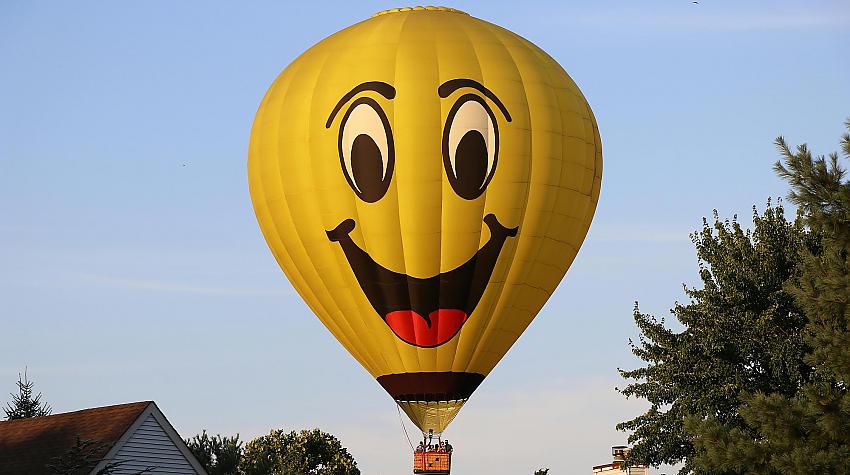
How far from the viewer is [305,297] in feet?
116

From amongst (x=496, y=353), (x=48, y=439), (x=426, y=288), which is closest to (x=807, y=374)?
(x=496, y=353)

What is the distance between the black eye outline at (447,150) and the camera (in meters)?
32.7

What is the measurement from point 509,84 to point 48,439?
14.6 m

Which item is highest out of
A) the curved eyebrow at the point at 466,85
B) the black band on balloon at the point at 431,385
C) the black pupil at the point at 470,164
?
the curved eyebrow at the point at 466,85

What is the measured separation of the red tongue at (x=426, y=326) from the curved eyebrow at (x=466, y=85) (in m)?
4.96

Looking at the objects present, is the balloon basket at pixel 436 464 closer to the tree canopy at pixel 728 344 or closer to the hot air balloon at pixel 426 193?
the hot air balloon at pixel 426 193

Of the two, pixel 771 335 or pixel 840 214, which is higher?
pixel 771 335

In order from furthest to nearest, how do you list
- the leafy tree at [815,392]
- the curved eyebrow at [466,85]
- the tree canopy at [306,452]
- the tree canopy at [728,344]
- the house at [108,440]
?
the tree canopy at [306,452]
the tree canopy at [728,344]
the house at [108,440]
the curved eyebrow at [466,85]
the leafy tree at [815,392]

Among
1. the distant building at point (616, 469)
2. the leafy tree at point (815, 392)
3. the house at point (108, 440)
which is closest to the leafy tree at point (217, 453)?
the house at point (108, 440)

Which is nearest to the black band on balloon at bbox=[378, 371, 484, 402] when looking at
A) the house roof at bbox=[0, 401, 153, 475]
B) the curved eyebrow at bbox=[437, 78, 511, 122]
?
the house roof at bbox=[0, 401, 153, 475]

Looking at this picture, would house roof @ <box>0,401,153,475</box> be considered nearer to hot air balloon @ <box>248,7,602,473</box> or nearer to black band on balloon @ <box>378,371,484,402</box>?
hot air balloon @ <box>248,7,602,473</box>

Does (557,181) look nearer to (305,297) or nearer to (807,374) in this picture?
(305,297)

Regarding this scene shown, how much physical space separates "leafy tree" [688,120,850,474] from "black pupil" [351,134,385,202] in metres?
10.9

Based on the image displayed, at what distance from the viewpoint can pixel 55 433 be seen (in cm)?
3522
